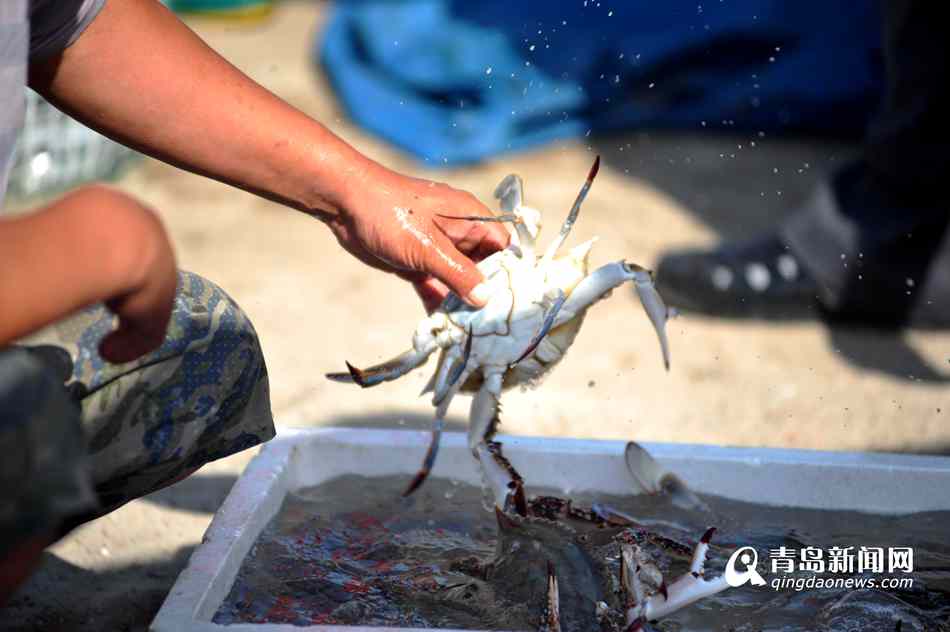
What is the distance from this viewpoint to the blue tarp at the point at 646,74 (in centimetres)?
463

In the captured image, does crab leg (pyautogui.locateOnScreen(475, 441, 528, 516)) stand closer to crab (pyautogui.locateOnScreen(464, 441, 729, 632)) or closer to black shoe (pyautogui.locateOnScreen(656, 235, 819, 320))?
crab (pyautogui.locateOnScreen(464, 441, 729, 632))

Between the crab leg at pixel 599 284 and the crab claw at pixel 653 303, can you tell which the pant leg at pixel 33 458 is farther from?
the crab claw at pixel 653 303

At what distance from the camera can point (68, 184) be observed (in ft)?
14.1

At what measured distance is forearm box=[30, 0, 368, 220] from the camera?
1.66 m

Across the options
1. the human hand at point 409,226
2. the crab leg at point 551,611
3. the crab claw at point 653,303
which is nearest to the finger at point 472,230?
the human hand at point 409,226

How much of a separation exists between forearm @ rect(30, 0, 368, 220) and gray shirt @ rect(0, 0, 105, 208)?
0.10 ft

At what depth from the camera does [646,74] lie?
4.69 meters

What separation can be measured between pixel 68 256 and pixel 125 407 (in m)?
0.40

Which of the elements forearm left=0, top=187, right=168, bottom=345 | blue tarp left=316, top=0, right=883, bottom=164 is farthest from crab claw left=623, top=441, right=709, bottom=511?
blue tarp left=316, top=0, right=883, bottom=164

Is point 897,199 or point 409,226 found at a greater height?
point 897,199

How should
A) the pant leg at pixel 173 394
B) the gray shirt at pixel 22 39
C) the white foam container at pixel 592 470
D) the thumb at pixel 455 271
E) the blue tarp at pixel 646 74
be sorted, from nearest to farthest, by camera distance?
the gray shirt at pixel 22 39 < the pant leg at pixel 173 394 < the thumb at pixel 455 271 < the white foam container at pixel 592 470 < the blue tarp at pixel 646 74

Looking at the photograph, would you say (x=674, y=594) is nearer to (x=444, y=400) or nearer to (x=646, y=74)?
(x=444, y=400)

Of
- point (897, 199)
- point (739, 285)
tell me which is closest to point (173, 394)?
point (739, 285)

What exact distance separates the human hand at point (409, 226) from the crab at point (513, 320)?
0.05m
